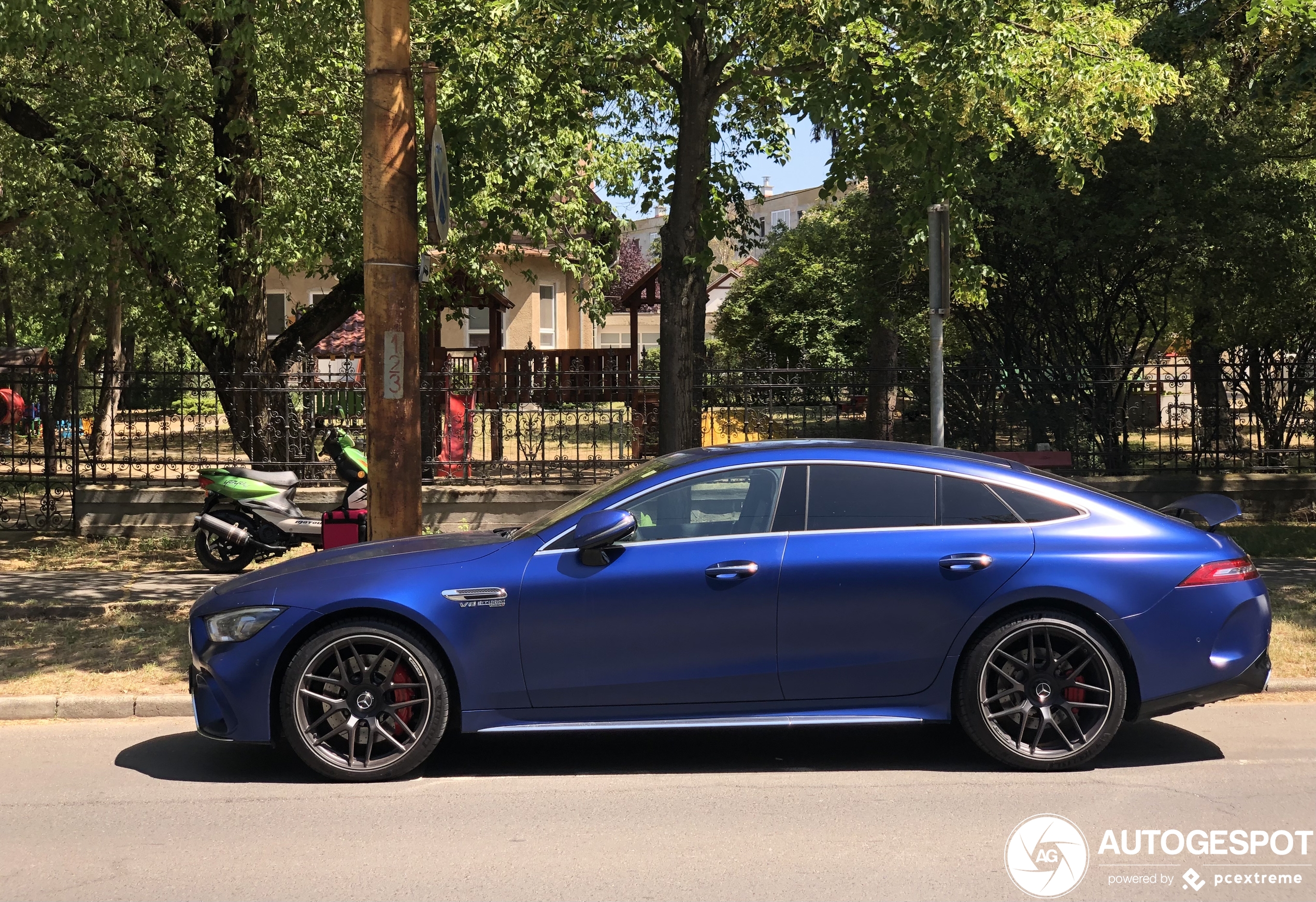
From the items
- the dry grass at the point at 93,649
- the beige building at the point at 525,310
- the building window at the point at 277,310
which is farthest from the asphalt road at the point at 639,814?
the building window at the point at 277,310

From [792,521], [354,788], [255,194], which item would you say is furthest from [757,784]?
[255,194]

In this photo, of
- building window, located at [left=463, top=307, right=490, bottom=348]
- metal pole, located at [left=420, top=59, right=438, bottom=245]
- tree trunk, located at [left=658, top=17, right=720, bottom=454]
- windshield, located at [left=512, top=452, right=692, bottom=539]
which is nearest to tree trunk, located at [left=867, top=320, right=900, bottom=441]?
tree trunk, located at [left=658, top=17, right=720, bottom=454]

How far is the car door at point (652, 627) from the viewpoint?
5551 millimetres

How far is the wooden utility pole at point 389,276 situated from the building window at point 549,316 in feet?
98.5

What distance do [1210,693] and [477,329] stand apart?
29.6m

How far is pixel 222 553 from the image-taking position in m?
11.4

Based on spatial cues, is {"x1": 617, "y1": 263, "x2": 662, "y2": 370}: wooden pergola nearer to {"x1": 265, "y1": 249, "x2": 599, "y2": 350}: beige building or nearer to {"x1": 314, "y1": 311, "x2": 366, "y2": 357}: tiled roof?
{"x1": 265, "y1": 249, "x2": 599, "y2": 350}: beige building

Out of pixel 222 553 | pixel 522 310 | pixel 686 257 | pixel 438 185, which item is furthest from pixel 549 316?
pixel 438 185

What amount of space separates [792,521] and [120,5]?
8.80 m

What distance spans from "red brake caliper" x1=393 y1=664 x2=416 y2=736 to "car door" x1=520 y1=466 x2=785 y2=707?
536mm

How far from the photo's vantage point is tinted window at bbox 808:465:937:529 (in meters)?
5.77

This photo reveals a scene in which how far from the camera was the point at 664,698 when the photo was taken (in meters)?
5.62

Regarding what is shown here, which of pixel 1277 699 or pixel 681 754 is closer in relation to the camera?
pixel 681 754

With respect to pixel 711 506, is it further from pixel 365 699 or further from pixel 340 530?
pixel 340 530
